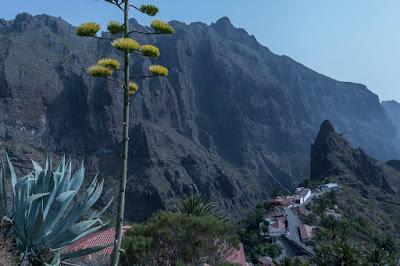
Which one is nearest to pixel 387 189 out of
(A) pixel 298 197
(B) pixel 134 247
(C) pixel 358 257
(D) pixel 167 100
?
(A) pixel 298 197

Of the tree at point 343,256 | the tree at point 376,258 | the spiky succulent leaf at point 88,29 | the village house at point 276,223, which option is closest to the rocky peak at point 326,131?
the village house at point 276,223

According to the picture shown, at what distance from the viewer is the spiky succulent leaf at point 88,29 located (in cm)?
852

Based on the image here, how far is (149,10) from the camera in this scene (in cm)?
891

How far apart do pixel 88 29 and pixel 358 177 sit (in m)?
126

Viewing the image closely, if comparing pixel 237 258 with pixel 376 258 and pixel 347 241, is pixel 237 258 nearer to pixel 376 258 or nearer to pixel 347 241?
pixel 347 241

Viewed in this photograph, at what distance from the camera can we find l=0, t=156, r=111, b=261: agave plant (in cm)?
863

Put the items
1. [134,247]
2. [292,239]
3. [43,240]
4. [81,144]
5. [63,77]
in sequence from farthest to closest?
[63,77] → [81,144] → [292,239] → [134,247] → [43,240]

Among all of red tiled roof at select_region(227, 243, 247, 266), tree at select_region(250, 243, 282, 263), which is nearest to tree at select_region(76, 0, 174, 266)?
red tiled roof at select_region(227, 243, 247, 266)

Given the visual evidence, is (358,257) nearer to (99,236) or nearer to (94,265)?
(99,236)

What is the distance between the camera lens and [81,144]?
486 feet

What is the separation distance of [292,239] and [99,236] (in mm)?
43425

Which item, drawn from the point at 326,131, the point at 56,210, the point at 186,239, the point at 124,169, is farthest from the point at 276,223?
the point at 326,131

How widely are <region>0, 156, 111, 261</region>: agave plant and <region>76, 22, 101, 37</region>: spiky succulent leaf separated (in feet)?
6.94

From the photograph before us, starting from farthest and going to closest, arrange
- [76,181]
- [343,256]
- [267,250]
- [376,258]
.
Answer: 1. [267,250]
2. [376,258]
3. [343,256]
4. [76,181]
